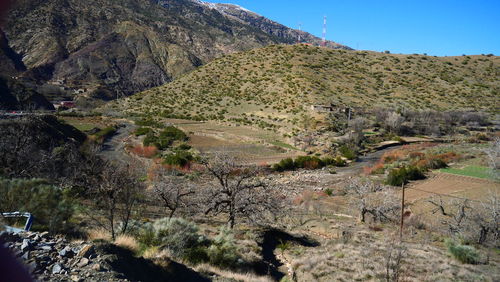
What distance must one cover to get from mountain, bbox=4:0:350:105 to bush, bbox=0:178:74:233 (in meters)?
105

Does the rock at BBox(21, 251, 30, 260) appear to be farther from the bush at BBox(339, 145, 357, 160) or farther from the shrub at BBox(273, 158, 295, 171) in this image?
the bush at BBox(339, 145, 357, 160)

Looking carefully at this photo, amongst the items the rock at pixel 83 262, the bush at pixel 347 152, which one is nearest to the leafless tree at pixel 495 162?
the bush at pixel 347 152

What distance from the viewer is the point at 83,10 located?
156m

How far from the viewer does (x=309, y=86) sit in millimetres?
64688

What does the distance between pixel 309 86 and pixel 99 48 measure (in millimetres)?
111738

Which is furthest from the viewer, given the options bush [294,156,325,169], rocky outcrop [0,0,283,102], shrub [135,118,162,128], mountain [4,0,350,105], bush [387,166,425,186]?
rocky outcrop [0,0,283,102]

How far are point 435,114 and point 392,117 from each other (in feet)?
27.6

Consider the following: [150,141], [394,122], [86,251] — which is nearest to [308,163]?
[150,141]

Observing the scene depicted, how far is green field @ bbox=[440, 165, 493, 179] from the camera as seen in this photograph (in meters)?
27.5

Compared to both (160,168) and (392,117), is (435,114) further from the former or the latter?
(160,168)

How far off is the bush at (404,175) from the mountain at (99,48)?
100m

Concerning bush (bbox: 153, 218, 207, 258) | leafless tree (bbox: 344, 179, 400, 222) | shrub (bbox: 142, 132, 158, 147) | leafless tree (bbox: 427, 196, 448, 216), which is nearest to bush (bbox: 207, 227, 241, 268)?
bush (bbox: 153, 218, 207, 258)

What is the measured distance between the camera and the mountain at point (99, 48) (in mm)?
130125

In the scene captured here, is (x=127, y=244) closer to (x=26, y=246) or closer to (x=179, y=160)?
(x=26, y=246)
